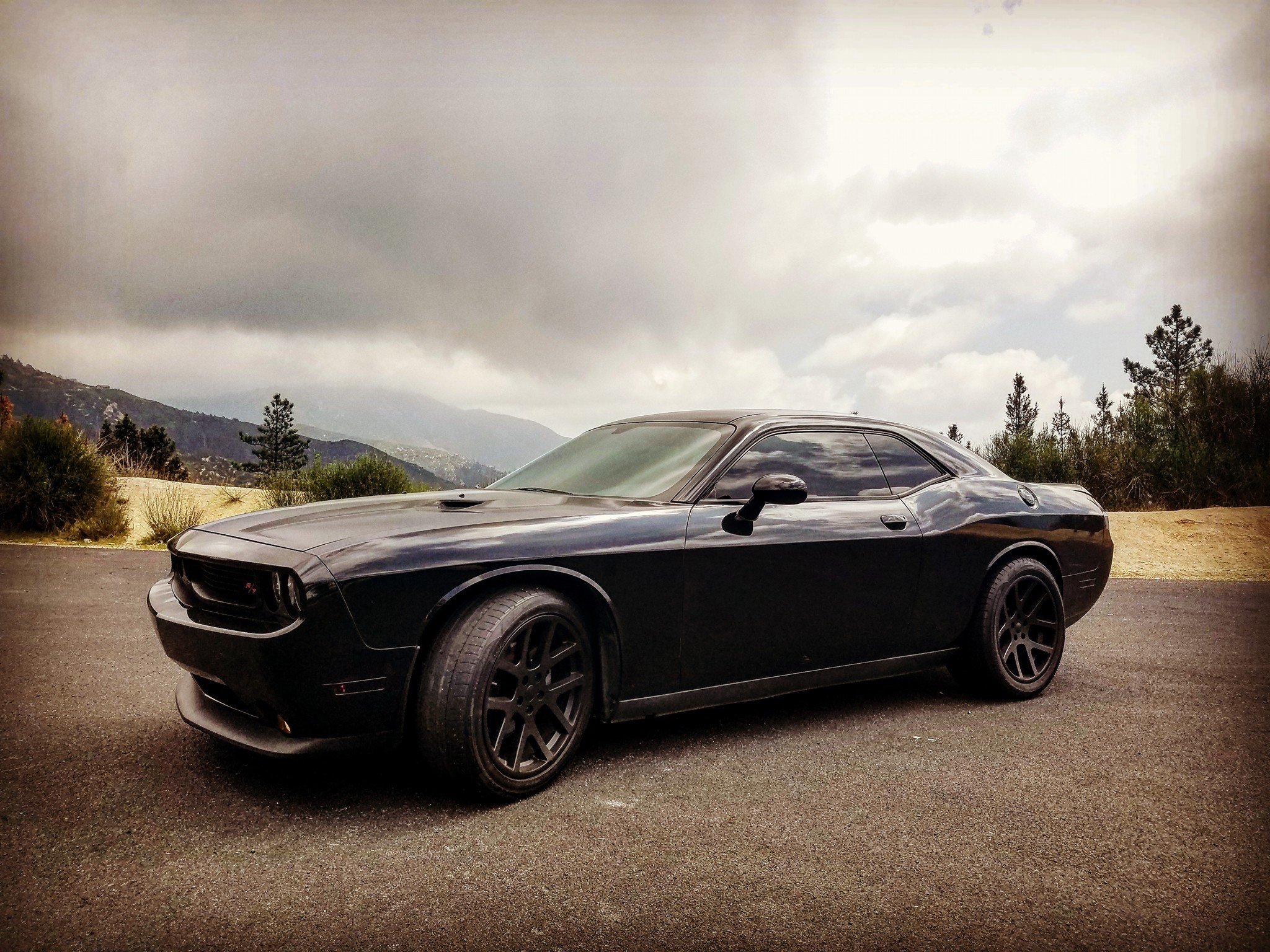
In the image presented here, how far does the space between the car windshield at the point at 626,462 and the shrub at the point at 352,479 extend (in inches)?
408

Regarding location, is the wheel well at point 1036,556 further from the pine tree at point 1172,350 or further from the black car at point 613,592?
the pine tree at point 1172,350

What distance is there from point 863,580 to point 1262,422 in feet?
58.9

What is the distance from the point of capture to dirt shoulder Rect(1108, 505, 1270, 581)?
11602 millimetres

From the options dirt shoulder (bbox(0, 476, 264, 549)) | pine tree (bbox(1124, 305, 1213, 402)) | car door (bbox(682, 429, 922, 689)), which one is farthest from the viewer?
pine tree (bbox(1124, 305, 1213, 402))

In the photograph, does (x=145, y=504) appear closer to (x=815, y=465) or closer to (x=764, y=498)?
(x=815, y=465)

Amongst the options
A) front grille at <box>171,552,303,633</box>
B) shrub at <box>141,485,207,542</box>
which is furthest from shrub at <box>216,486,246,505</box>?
front grille at <box>171,552,303,633</box>

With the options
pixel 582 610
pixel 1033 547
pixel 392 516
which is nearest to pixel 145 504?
pixel 392 516

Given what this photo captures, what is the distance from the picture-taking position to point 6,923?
218cm

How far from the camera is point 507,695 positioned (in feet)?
9.93

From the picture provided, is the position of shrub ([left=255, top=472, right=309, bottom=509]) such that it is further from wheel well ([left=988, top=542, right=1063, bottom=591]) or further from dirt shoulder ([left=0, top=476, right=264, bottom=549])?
wheel well ([left=988, top=542, right=1063, bottom=591])

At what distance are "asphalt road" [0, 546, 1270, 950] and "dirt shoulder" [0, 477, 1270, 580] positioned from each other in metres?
8.48

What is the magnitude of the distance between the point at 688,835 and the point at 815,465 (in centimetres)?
192

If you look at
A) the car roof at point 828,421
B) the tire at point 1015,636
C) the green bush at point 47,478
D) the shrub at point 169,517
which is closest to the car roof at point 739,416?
the car roof at point 828,421

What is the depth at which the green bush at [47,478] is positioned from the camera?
12.5 metres
